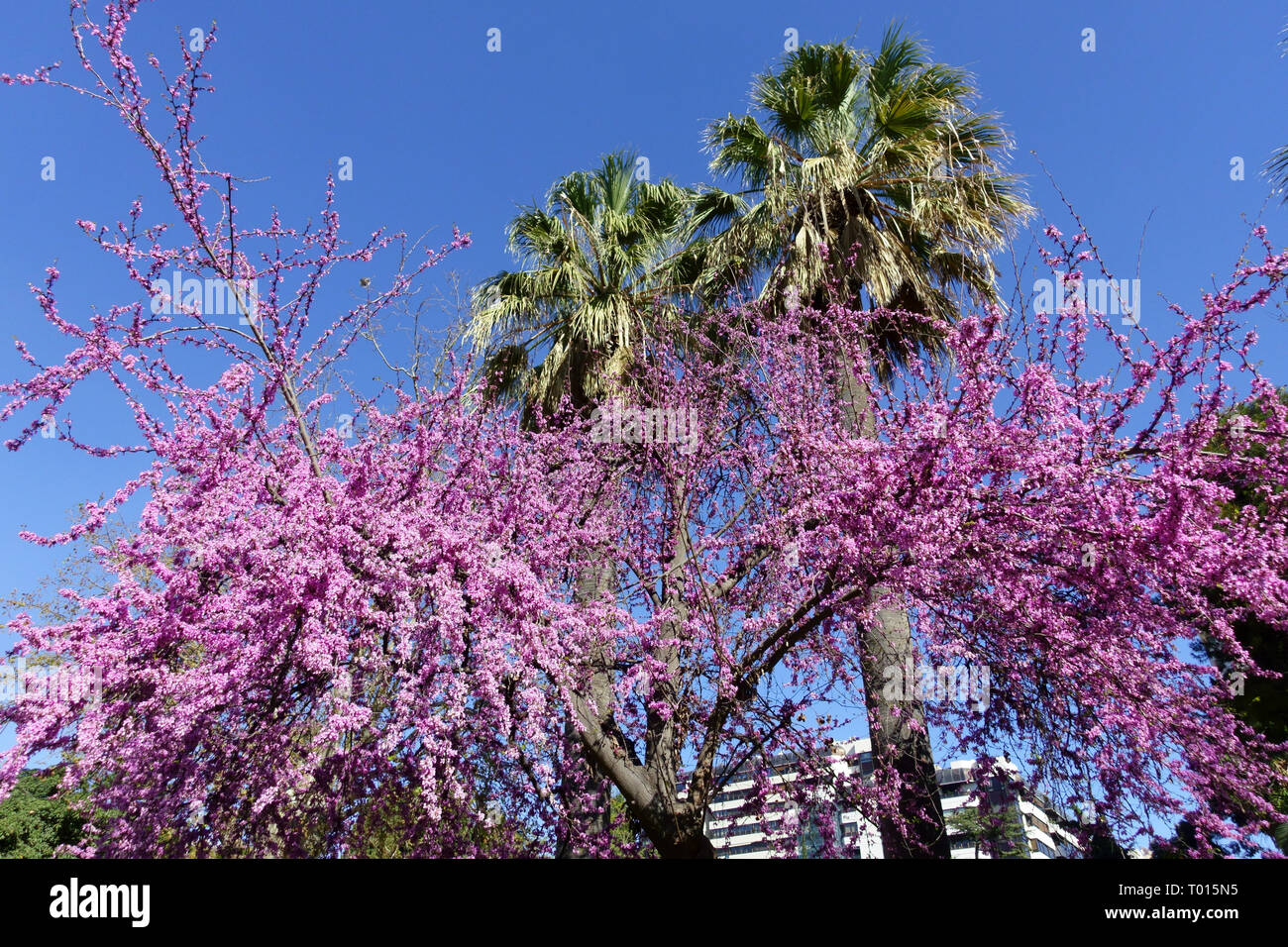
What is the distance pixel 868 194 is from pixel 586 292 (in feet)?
11.4

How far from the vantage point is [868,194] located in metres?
8.30

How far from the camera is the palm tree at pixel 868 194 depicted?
25.9 feet

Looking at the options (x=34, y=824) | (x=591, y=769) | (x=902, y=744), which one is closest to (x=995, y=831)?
(x=902, y=744)

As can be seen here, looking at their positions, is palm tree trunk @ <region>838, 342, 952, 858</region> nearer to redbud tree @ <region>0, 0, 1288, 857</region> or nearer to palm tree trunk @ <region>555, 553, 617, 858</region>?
redbud tree @ <region>0, 0, 1288, 857</region>

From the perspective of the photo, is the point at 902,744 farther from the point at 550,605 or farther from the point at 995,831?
the point at 550,605

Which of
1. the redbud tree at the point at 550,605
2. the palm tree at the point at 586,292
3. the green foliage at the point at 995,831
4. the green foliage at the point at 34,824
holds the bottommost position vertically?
the green foliage at the point at 34,824

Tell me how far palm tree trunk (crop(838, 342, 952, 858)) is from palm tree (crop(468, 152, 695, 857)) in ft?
10.8

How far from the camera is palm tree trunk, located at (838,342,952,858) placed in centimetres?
545

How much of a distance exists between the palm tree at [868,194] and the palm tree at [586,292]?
886mm

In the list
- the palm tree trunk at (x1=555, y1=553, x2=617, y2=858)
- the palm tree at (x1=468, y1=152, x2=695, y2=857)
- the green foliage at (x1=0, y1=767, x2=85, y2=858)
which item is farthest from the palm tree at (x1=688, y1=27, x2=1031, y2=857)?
the green foliage at (x1=0, y1=767, x2=85, y2=858)

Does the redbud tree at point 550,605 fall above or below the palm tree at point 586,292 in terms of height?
below

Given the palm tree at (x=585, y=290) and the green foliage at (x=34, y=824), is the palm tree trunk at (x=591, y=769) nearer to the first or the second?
the palm tree at (x=585, y=290)

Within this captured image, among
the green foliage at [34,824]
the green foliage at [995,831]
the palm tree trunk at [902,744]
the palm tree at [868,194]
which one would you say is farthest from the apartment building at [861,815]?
the green foliage at [34,824]

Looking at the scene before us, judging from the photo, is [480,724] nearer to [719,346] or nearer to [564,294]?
[719,346]
